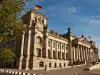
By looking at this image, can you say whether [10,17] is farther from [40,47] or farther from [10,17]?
[40,47]

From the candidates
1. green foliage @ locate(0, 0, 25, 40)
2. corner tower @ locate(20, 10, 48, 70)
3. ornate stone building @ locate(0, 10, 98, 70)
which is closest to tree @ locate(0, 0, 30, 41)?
green foliage @ locate(0, 0, 25, 40)

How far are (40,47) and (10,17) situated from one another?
4251 cm

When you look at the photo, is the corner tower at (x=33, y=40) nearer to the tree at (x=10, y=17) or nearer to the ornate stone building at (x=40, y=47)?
the ornate stone building at (x=40, y=47)

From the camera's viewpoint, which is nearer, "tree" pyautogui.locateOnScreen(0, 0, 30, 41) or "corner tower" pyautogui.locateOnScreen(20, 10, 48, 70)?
"tree" pyautogui.locateOnScreen(0, 0, 30, 41)

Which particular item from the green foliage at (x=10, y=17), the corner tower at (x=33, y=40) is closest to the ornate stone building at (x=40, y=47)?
the corner tower at (x=33, y=40)

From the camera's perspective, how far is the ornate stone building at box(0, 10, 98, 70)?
53.0 metres

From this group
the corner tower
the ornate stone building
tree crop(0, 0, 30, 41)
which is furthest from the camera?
the ornate stone building

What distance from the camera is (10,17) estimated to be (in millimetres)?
17234

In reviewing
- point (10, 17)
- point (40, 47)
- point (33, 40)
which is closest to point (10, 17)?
point (10, 17)

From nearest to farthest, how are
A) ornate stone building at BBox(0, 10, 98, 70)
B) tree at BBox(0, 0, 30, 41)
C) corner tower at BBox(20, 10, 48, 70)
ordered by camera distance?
tree at BBox(0, 0, 30, 41)
corner tower at BBox(20, 10, 48, 70)
ornate stone building at BBox(0, 10, 98, 70)

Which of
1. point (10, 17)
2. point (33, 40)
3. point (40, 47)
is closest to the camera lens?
point (10, 17)

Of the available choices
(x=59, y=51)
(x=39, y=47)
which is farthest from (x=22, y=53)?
(x=59, y=51)

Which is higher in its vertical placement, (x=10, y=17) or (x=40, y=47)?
(x=10, y=17)

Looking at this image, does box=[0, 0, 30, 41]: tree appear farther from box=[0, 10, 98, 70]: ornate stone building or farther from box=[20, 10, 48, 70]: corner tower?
box=[20, 10, 48, 70]: corner tower
